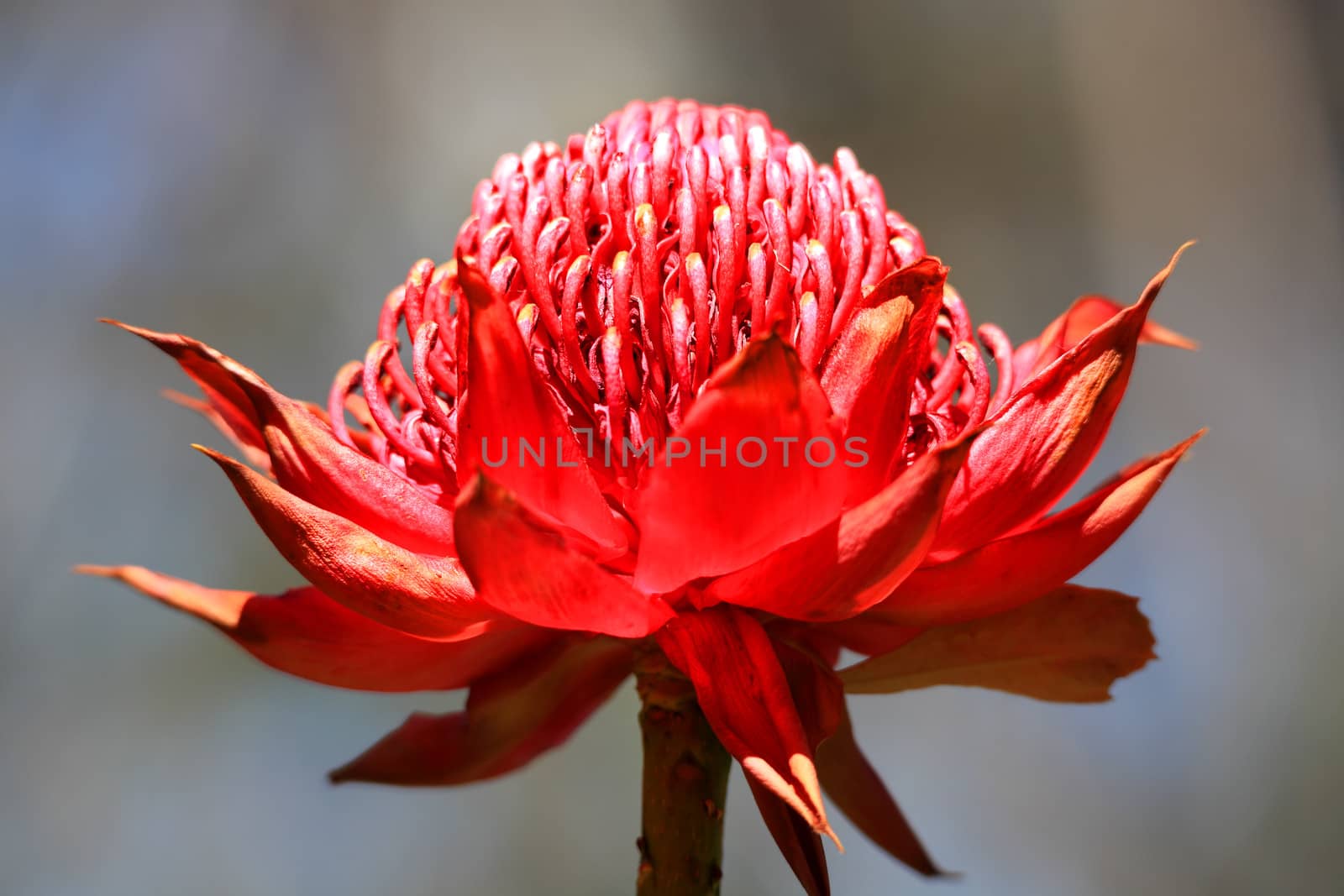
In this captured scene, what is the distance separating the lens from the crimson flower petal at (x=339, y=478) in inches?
39.9

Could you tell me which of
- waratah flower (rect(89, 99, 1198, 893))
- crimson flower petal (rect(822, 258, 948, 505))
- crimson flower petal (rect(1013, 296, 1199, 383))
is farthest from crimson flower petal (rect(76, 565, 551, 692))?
crimson flower petal (rect(1013, 296, 1199, 383))

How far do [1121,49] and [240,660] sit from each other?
4440 millimetres

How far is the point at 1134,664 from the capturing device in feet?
3.79

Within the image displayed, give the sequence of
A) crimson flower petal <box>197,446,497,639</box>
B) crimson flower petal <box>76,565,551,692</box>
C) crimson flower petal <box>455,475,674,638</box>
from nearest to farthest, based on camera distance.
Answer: crimson flower petal <box>455,475,674,638</box> < crimson flower petal <box>197,446,497,639</box> < crimson flower petal <box>76,565,551,692</box>

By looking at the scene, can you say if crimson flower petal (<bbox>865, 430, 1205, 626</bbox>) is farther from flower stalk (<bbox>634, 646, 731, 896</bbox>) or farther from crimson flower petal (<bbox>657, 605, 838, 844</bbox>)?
flower stalk (<bbox>634, 646, 731, 896</bbox>)

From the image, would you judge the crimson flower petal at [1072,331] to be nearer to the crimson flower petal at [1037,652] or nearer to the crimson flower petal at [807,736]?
the crimson flower petal at [1037,652]

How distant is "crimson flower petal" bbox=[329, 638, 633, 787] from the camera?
1.23m

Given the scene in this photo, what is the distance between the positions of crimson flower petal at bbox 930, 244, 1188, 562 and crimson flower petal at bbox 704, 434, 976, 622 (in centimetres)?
12

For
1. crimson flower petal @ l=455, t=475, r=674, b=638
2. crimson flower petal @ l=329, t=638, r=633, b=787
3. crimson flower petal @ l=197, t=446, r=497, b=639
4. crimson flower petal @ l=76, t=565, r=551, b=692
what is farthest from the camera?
crimson flower petal @ l=329, t=638, r=633, b=787

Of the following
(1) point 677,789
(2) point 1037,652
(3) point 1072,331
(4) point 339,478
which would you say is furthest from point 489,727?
(3) point 1072,331

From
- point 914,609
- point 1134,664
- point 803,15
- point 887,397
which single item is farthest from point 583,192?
point 803,15

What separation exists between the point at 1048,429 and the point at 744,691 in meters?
0.35

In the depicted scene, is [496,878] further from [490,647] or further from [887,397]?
[887,397]

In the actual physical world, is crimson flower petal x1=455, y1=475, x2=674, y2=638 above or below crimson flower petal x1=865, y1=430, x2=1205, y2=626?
below
